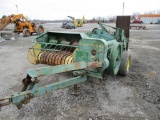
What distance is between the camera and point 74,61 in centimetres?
382

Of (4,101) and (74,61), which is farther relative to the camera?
(74,61)

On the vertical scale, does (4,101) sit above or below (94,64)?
below

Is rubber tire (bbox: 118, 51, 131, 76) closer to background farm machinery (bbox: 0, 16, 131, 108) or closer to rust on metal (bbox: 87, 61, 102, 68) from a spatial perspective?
background farm machinery (bbox: 0, 16, 131, 108)

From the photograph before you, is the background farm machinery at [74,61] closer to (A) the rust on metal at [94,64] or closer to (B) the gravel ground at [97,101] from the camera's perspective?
(A) the rust on metal at [94,64]

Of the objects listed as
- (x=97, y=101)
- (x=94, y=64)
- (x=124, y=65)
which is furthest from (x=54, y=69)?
(x=124, y=65)

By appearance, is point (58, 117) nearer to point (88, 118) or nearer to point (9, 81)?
point (88, 118)

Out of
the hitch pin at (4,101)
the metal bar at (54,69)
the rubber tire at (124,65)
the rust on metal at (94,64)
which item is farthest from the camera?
the rubber tire at (124,65)

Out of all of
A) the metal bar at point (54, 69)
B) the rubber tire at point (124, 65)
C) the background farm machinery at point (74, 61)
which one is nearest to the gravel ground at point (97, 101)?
the rubber tire at point (124, 65)

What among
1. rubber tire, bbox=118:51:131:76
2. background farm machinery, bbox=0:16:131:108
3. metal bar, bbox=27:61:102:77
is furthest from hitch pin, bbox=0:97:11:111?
rubber tire, bbox=118:51:131:76

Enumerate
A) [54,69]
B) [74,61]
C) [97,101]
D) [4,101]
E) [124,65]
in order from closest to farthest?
[4,101], [54,69], [97,101], [74,61], [124,65]

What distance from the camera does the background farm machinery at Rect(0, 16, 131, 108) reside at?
237 cm

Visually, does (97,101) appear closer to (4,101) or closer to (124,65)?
(124,65)

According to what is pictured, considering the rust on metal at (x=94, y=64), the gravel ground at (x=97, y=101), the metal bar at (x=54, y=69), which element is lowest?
the gravel ground at (x=97, y=101)

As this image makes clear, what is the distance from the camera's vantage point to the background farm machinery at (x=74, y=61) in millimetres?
2366
